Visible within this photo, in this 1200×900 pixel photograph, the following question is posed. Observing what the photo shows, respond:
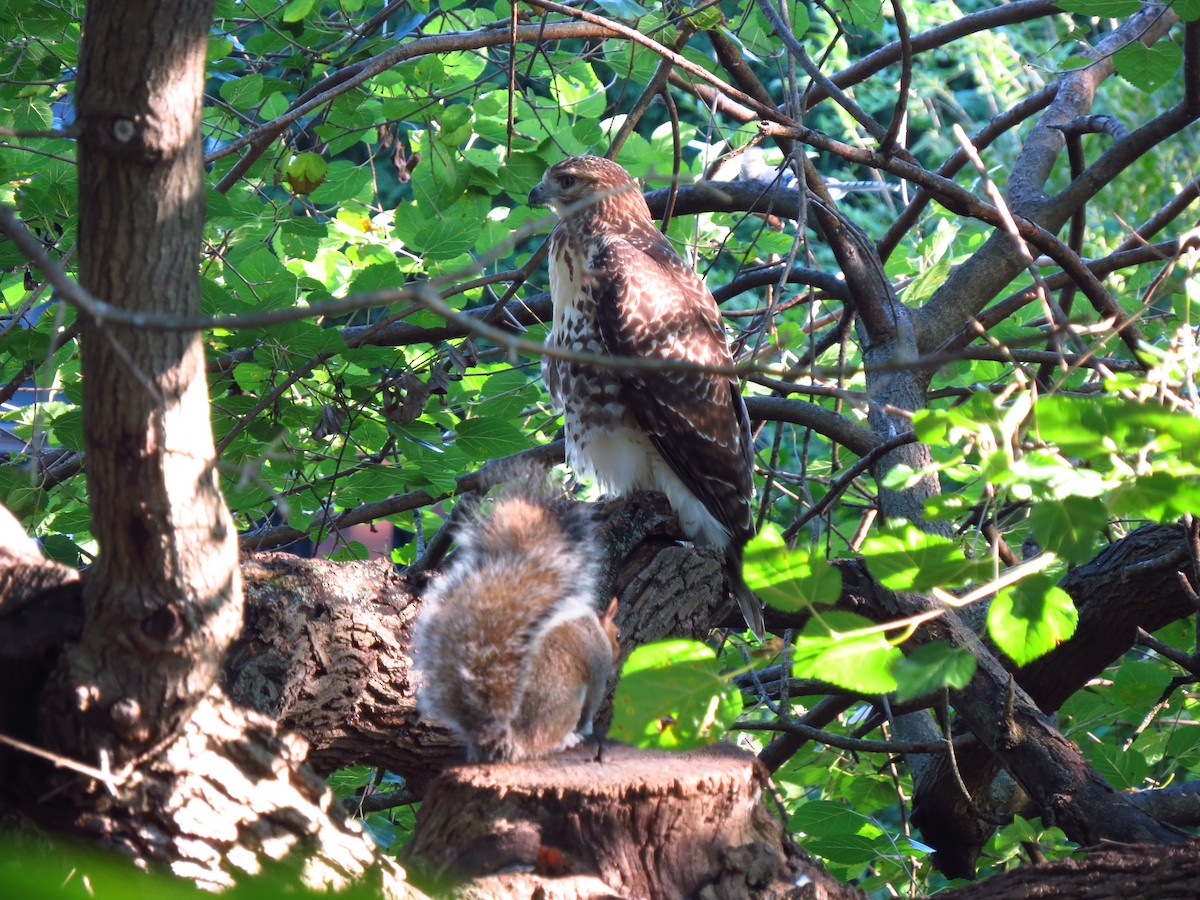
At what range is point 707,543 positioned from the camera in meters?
Result: 3.32

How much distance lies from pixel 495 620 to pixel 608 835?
33cm

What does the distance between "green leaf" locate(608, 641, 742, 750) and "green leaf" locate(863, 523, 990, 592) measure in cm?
20

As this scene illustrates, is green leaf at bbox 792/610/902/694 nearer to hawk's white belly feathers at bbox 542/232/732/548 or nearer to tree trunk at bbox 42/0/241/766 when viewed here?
tree trunk at bbox 42/0/241/766

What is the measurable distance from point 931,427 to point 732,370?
39 centimetres

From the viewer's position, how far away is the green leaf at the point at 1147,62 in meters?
2.44

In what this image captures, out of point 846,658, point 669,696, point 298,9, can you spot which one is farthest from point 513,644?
point 298,9

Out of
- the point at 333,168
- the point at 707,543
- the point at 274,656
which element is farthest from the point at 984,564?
the point at 333,168

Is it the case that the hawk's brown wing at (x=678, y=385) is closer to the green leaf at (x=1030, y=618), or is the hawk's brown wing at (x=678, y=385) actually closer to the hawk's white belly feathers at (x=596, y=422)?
the hawk's white belly feathers at (x=596, y=422)

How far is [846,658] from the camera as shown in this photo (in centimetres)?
113

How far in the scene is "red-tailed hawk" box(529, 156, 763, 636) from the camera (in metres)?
3.16

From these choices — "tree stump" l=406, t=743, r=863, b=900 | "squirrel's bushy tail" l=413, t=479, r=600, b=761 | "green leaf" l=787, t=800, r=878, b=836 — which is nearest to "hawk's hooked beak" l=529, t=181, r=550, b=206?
"squirrel's bushy tail" l=413, t=479, r=600, b=761

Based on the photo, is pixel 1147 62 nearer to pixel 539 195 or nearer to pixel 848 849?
pixel 539 195

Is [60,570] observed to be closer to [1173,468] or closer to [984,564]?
[984,564]

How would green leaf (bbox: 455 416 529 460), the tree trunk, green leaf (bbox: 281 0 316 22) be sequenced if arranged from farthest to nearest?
1. green leaf (bbox: 455 416 529 460)
2. green leaf (bbox: 281 0 316 22)
3. the tree trunk
